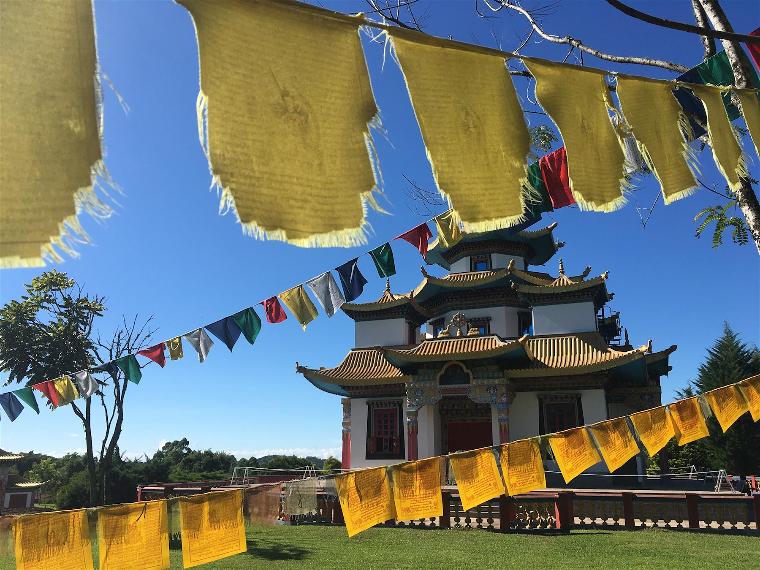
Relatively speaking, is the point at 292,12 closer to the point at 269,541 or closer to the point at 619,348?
the point at 269,541

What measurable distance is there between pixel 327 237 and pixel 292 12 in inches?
42.6

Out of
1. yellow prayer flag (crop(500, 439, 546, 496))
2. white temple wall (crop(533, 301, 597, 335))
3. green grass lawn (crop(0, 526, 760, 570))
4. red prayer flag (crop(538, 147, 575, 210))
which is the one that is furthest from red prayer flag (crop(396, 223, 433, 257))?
white temple wall (crop(533, 301, 597, 335))

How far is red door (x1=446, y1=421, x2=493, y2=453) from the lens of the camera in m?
19.0

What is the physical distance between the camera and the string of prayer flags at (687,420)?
7.46 meters

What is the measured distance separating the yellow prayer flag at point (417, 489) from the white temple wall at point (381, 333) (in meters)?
16.3

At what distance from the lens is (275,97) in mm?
2426

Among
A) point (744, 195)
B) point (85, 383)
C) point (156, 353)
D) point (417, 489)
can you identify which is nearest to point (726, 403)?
point (744, 195)

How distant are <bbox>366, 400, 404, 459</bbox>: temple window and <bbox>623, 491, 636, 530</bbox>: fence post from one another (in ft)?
27.2

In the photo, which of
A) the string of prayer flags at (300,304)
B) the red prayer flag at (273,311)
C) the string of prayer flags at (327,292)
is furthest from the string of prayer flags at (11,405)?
the string of prayer flags at (327,292)

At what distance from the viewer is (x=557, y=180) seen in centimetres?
556

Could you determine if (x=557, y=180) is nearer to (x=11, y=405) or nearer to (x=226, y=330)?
(x=226, y=330)

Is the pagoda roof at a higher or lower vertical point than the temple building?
higher

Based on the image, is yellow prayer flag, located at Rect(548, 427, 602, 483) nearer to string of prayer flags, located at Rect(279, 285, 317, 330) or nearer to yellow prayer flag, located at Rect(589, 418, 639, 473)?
yellow prayer flag, located at Rect(589, 418, 639, 473)

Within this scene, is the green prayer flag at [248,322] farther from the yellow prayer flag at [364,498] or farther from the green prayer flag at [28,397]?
the yellow prayer flag at [364,498]
